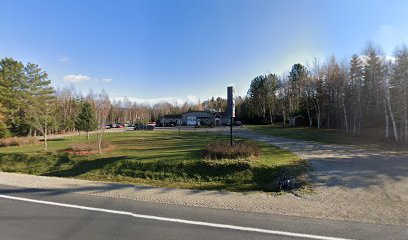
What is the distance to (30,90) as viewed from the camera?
153 feet

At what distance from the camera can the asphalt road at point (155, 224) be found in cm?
529

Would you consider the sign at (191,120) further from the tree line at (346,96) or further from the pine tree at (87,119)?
the pine tree at (87,119)

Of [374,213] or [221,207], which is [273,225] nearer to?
[221,207]

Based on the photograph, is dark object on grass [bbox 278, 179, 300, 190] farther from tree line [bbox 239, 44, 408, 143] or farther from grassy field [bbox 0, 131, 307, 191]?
tree line [bbox 239, 44, 408, 143]

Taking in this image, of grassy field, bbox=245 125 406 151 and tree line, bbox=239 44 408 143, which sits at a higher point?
tree line, bbox=239 44 408 143

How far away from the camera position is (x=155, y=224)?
5922mm

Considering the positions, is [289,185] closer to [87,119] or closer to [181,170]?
[181,170]

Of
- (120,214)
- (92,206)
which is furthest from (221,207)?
(92,206)

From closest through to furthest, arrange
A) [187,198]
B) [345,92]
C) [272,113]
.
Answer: [187,198] → [345,92] → [272,113]

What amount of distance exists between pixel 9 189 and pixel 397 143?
1145 inches

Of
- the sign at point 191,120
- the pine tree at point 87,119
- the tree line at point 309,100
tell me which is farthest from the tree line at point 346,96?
the pine tree at point 87,119

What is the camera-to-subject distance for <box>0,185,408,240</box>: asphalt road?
529 cm

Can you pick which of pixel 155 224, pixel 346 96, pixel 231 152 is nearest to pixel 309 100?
pixel 346 96

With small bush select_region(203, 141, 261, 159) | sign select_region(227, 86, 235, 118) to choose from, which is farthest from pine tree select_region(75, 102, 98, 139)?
sign select_region(227, 86, 235, 118)
